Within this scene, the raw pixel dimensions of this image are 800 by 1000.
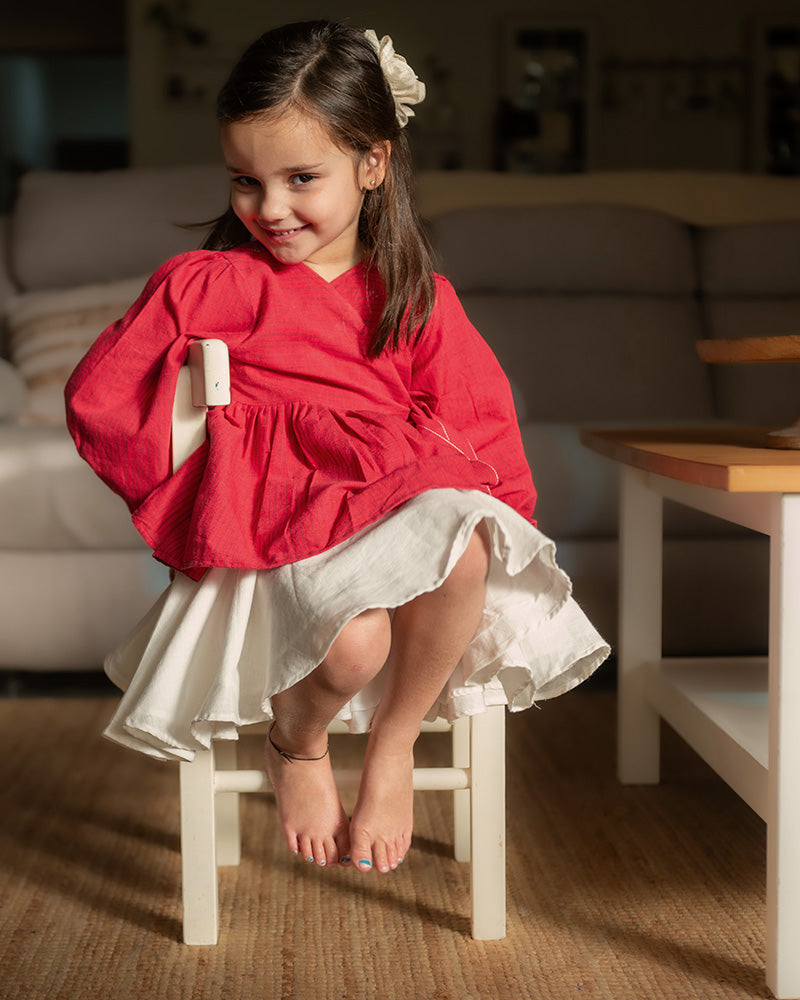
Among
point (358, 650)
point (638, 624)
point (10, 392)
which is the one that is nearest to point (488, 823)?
point (358, 650)

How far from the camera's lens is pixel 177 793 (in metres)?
1.28

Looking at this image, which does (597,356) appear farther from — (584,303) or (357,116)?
(357,116)

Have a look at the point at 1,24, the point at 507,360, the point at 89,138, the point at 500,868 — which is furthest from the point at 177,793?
the point at 89,138

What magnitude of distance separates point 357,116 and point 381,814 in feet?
1.96

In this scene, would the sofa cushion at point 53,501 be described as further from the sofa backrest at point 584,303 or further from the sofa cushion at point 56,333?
the sofa backrest at point 584,303

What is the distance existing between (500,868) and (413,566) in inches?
12.0

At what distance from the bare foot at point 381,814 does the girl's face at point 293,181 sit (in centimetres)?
45

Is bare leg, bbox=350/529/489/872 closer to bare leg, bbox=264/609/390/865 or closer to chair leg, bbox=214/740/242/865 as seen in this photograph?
bare leg, bbox=264/609/390/865

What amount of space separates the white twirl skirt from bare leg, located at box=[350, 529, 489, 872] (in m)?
0.04

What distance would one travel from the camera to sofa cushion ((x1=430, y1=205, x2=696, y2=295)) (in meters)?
2.19

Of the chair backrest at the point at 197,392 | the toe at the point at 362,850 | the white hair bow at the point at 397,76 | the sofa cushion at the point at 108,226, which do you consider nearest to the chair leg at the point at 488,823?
the toe at the point at 362,850

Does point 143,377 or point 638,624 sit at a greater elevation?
point 143,377

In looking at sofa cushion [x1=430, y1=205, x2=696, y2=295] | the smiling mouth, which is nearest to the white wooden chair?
the smiling mouth

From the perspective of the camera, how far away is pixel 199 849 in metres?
0.90
